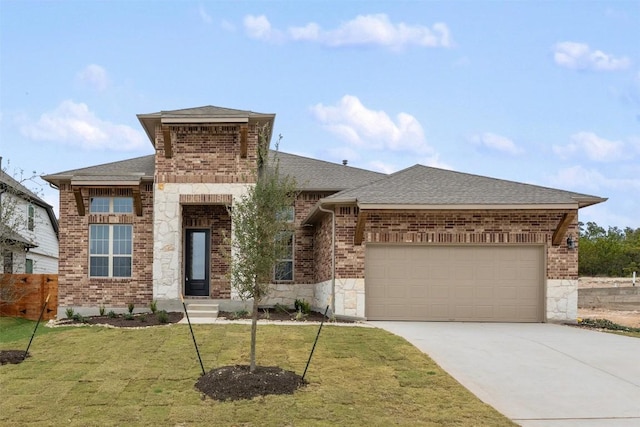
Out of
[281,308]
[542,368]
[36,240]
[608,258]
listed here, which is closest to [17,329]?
[281,308]

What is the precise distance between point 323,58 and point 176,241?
678 centimetres

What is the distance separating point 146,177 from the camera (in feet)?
54.2

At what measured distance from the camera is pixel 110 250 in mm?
16906

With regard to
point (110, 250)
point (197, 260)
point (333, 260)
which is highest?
point (110, 250)

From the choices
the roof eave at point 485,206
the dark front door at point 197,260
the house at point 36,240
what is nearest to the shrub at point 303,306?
the dark front door at point 197,260

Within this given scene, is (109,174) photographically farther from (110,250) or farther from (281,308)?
(281,308)

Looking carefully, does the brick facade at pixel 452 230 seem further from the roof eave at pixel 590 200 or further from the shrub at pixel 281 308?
the shrub at pixel 281 308

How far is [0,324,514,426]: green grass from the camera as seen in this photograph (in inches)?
269

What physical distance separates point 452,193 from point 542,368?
6476 millimetres

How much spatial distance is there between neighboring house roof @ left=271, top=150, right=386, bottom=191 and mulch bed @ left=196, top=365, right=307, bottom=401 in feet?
29.8

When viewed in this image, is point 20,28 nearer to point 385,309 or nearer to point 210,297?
point 210,297

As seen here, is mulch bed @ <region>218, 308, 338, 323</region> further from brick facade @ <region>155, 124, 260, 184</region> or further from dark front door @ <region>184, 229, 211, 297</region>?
brick facade @ <region>155, 124, 260, 184</region>

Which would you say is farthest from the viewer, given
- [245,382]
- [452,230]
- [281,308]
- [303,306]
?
[281,308]

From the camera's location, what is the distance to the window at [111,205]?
16.9 m
